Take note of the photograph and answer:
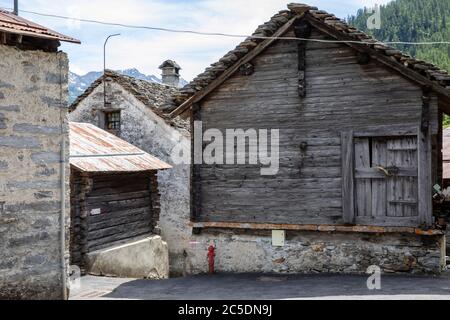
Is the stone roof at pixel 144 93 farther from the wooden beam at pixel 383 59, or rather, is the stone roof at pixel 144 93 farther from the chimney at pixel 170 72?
the wooden beam at pixel 383 59

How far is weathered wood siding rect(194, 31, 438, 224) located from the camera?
10.3 m

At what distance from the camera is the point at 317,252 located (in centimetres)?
1095

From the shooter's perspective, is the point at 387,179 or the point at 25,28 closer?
the point at 25,28

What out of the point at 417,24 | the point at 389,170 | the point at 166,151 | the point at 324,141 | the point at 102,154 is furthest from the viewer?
the point at 417,24

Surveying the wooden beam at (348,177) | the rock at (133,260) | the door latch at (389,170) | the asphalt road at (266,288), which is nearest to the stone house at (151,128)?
the rock at (133,260)

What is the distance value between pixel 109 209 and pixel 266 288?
5.99m

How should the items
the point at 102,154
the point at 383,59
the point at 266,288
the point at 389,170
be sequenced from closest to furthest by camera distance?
the point at 266,288
the point at 383,59
the point at 389,170
the point at 102,154

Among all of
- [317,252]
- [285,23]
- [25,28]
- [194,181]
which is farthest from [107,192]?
[25,28]

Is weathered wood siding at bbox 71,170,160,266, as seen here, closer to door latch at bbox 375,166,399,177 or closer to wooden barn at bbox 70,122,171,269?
wooden barn at bbox 70,122,171,269

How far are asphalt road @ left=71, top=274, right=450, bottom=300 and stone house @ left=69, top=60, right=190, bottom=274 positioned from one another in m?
6.71

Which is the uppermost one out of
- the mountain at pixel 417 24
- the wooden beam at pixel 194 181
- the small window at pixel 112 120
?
the mountain at pixel 417 24

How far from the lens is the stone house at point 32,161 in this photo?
299 inches

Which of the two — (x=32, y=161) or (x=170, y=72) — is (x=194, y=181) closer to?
(x=32, y=161)

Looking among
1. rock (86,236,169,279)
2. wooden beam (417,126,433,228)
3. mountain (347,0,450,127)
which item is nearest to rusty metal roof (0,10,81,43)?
wooden beam (417,126,433,228)
